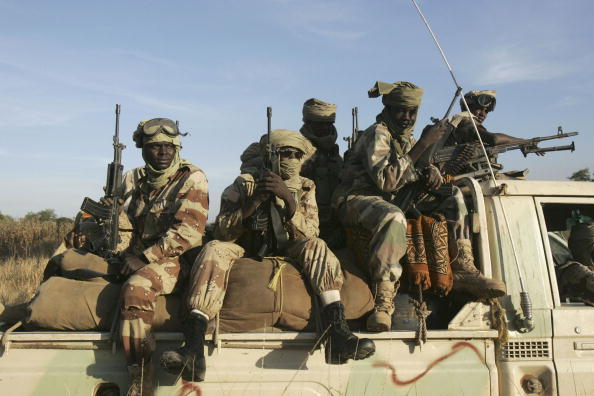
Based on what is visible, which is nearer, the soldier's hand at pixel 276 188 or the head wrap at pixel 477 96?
the soldier's hand at pixel 276 188

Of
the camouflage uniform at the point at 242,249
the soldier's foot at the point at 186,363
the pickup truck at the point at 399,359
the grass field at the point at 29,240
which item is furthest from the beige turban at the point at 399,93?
the grass field at the point at 29,240

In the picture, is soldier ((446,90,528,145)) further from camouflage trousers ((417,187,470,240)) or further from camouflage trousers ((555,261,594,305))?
camouflage trousers ((555,261,594,305))

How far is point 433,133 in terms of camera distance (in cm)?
457

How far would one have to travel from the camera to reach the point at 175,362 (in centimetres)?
314

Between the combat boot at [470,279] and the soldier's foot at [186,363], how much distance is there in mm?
1702

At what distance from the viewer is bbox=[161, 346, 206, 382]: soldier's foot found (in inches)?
124

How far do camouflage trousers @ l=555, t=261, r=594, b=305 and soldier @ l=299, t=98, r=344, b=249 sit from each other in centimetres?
164

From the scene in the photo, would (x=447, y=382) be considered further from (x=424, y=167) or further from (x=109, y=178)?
(x=109, y=178)

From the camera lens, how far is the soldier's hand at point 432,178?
13.8 ft

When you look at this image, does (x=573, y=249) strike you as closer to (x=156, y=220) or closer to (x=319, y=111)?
(x=319, y=111)

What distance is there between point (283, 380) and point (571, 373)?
5.71 ft

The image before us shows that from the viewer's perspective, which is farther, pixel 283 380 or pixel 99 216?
pixel 99 216

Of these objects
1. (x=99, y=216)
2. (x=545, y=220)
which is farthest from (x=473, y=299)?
(x=99, y=216)

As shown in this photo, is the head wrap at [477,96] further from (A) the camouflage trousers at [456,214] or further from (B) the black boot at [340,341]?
(B) the black boot at [340,341]
